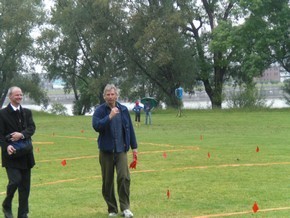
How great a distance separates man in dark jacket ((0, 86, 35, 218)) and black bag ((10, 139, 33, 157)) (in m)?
0.03

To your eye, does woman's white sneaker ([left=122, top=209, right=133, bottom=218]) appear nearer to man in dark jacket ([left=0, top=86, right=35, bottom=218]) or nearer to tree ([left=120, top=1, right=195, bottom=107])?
man in dark jacket ([left=0, top=86, right=35, bottom=218])

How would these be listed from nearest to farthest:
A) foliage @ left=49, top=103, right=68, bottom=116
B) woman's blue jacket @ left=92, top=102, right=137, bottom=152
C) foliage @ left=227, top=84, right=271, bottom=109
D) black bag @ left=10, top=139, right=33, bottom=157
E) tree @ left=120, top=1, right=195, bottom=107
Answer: black bag @ left=10, top=139, right=33, bottom=157 → woman's blue jacket @ left=92, top=102, right=137, bottom=152 → foliage @ left=227, top=84, right=271, bottom=109 → tree @ left=120, top=1, right=195, bottom=107 → foliage @ left=49, top=103, right=68, bottom=116

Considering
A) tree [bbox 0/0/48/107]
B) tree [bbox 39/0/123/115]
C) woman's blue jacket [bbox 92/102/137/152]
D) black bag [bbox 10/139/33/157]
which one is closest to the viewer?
black bag [bbox 10/139/33/157]

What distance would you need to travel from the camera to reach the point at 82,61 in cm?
5631

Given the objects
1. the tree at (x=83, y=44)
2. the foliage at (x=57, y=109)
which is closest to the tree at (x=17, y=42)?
the tree at (x=83, y=44)

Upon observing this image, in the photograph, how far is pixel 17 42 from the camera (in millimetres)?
53875

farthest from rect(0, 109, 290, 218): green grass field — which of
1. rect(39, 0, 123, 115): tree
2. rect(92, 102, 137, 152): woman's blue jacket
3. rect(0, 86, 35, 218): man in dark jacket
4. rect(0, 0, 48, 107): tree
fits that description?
rect(0, 0, 48, 107): tree

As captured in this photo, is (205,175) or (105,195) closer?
(105,195)

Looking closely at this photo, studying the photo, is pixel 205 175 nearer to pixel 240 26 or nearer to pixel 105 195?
pixel 105 195

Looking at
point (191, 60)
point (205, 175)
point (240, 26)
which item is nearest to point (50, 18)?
point (191, 60)

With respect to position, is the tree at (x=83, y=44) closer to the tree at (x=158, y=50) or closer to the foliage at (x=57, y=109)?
the tree at (x=158, y=50)

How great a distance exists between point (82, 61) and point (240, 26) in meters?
17.3

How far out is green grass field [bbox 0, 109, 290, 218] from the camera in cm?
852

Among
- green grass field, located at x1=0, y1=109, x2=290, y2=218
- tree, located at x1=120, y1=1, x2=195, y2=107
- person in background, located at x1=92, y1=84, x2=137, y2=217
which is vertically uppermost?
tree, located at x1=120, y1=1, x2=195, y2=107
